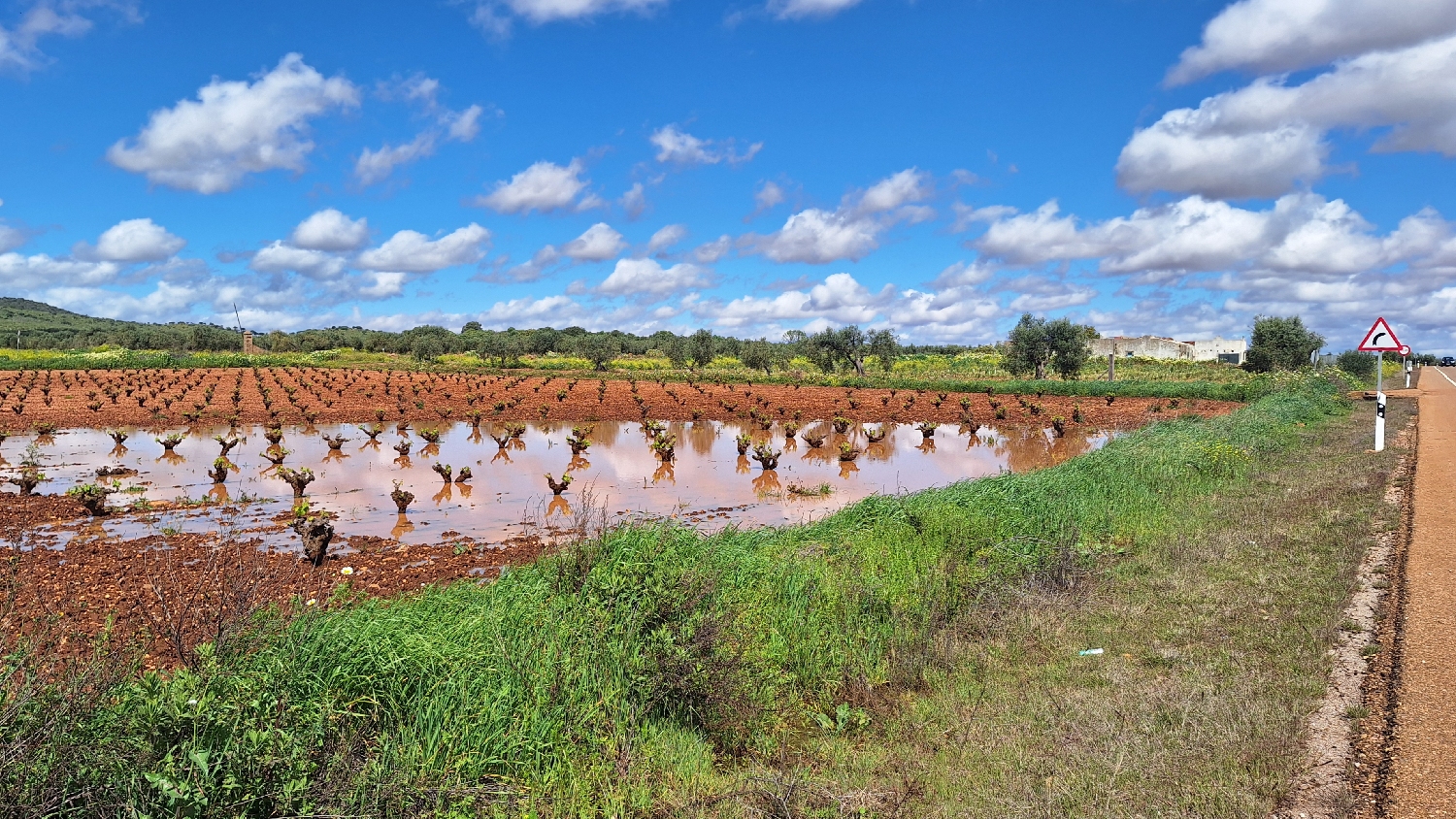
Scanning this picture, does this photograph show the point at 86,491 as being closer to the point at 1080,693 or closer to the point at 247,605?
the point at 247,605

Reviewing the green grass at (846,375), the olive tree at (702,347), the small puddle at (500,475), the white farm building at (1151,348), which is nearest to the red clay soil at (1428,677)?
the small puddle at (500,475)

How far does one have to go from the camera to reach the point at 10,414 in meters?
28.6

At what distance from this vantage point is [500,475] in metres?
17.7

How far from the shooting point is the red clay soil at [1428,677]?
413 cm

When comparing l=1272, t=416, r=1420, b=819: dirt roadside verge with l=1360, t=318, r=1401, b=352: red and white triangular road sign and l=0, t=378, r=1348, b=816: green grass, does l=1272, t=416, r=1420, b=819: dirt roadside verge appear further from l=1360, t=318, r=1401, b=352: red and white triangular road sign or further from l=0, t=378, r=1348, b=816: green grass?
l=1360, t=318, r=1401, b=352: red and white triangular road sign

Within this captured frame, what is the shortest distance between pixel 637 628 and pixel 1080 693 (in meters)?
3.09

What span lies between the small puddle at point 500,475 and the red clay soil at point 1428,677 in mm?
7202

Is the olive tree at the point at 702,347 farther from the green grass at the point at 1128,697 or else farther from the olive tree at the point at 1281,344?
the green grass at the point at 1128,697

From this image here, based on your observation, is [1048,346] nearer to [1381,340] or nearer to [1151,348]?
[1381,340]

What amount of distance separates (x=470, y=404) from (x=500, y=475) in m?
Result: 18.5

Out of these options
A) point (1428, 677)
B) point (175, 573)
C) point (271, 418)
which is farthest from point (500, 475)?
point (271, 418)

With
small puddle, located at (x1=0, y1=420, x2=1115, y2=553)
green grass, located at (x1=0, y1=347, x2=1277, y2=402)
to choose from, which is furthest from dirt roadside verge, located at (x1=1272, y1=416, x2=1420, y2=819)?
green grass, located at (x1=0, y1=347, x2=1277, y2=402)

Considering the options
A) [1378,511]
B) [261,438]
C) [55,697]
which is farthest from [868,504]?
[261,438]

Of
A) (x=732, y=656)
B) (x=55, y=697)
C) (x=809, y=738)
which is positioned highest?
(x=55, y=697)
